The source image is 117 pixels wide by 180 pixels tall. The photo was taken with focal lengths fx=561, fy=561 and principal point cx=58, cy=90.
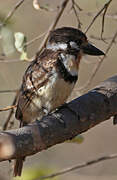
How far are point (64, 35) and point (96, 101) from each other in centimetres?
62

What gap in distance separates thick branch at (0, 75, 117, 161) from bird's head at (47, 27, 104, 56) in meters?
0.29

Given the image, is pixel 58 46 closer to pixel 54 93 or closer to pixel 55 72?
pixel 55 72

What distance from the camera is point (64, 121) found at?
3215 millimetres

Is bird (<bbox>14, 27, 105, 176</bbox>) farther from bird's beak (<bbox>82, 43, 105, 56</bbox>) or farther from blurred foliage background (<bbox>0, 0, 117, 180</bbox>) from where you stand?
blurred foliage background (<bbox>0, 0, 117, 180</bbox>)

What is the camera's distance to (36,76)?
152 inches

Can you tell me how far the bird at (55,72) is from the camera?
3771mm

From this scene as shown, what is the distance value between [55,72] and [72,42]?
277 millimetres

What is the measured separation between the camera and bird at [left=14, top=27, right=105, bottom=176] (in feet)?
12.4

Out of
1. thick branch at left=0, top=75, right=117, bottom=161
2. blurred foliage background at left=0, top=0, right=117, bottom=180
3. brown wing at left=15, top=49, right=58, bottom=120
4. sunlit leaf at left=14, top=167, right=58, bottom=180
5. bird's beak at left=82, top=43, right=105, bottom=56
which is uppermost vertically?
blurred foliage background at left=0, top=0, right=117, bottom=180

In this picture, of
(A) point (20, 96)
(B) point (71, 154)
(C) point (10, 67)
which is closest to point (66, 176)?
(B) point (71, 154)

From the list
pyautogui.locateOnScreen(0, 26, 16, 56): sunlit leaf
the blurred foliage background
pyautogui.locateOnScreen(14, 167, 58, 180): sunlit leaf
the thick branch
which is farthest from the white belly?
the blurred foliage background

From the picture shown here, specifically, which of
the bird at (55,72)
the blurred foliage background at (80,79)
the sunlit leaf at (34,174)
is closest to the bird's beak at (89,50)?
the bird at (55,72)

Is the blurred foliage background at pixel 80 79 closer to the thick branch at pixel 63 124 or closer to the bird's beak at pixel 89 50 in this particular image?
the bird's beak at pixel 89 50

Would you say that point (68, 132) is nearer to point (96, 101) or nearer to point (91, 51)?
point (96, 101)
